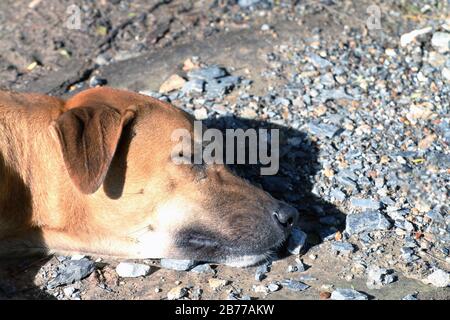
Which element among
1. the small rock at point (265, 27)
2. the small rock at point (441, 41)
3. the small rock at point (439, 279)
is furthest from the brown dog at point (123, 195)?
the small rock at point (441, 41)

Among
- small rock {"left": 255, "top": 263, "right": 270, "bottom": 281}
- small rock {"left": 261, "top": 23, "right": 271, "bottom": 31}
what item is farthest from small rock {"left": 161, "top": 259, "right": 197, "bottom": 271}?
small rock {"left": 261, "top": 23, "right": 271, "bottom": 31}

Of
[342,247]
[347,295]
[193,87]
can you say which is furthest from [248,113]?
[347,295]

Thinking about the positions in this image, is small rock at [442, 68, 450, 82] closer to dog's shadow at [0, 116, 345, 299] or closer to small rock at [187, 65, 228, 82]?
dog's shadow at [0, 116, 345, 299]

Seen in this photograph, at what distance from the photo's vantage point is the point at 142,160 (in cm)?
477

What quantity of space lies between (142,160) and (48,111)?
25.2 inches

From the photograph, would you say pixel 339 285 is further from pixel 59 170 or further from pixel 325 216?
pixel 59 170

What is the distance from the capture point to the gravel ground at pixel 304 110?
494cm

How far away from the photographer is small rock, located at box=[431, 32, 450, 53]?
711cm

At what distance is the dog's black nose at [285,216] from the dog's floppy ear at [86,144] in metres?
1.04

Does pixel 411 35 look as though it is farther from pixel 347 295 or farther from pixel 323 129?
pixel 347 295

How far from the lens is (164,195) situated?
15.8 feet

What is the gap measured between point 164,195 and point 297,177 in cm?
141

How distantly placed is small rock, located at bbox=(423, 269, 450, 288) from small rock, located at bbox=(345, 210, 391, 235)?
53 centimetres
